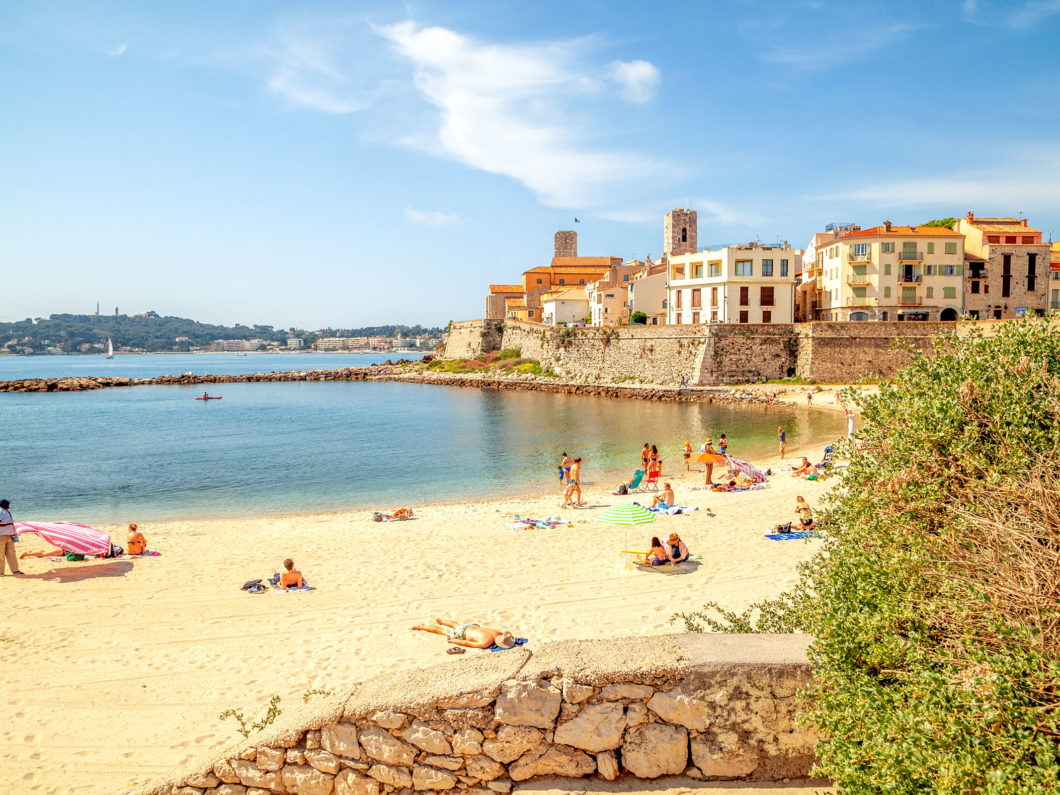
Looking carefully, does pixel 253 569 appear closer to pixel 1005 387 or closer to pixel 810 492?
pixel 1005 387

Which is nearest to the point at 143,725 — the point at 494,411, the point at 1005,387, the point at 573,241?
the point at 1005,387

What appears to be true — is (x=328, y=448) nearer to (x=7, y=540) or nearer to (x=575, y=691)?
(x=7, y=540)

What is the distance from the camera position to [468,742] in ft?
16.0

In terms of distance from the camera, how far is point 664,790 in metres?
4.83

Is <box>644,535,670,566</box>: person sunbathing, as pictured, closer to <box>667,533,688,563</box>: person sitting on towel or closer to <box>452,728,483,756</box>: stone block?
<box>667,533,688,563</box>: person sitting on towel

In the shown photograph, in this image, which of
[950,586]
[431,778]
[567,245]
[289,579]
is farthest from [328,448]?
[567,245]

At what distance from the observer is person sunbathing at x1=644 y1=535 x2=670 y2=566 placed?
37.3ft

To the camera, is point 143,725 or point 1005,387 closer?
point 1005,387

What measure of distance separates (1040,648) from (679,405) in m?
41.0

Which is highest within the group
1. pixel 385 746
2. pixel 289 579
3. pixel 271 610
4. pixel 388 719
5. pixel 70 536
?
pixel 388 719

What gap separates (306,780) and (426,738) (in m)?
0.99

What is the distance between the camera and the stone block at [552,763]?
4906 millimetres

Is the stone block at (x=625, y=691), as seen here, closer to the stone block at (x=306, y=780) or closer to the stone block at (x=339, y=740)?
the stone block at (x=339, y=740)

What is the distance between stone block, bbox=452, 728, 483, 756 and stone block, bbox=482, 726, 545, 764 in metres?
0.05
